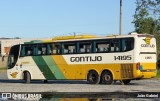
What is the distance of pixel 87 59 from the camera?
27.7m

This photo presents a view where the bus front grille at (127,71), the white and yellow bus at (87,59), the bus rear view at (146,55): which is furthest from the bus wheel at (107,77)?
the bus rear view at (146,55)

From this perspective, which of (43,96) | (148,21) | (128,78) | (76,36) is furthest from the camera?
(148,21)

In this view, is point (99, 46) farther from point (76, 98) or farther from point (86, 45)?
point (76, 98)

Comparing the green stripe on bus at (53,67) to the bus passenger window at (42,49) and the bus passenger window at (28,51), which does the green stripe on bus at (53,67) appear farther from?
the bus passenger window at (28,51)

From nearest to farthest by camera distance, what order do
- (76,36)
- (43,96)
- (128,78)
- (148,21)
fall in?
(43,96) → (128,78) → (76,36) → (148,21)

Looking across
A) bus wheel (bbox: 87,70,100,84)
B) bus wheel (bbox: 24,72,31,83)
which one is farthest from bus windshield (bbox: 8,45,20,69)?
bus wheel (bbox: 87,70,100,84)

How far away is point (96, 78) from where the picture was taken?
89.7ft

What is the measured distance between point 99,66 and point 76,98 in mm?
17254

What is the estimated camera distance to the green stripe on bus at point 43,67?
29531 millimetres

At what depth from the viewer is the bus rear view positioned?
25.9m

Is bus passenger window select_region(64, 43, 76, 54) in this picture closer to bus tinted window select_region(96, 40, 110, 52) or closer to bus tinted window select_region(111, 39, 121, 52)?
bus tinted window select_region(96, 40, 110, 52)

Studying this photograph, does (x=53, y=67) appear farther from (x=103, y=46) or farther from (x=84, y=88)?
(x=84, y=88)

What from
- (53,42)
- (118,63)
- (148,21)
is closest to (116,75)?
(118,63)

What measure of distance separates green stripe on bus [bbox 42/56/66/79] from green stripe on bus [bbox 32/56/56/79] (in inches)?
9.0
